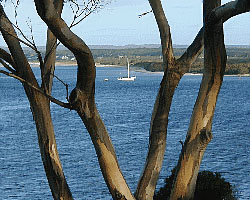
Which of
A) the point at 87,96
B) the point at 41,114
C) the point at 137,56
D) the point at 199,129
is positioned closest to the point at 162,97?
the point at 199,129

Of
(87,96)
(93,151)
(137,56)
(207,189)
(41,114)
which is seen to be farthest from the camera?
(137,56)

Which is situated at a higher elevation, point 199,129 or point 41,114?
point 41,114

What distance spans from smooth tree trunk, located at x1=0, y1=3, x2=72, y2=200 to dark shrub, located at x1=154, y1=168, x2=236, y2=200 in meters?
2.21

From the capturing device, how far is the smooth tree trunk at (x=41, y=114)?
4.41 meters

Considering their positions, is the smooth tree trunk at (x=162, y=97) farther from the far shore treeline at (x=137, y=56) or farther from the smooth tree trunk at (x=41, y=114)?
the far shore treeline at (x=137, y=56)

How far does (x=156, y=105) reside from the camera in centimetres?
479

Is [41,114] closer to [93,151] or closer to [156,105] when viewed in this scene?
[156,105]

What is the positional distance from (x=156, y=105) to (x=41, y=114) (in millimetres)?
898

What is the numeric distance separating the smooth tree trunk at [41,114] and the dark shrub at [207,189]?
2205 mm

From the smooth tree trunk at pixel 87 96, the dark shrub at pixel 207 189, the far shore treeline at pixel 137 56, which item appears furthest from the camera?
the far shore treeline at pixel 137 56

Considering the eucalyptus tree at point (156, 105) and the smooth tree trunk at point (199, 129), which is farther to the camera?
the smooth tree trunk at point (199, 129)

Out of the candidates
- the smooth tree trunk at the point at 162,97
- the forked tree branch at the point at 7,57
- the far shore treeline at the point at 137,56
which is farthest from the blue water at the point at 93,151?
the far shore treeline at the point at 137,56

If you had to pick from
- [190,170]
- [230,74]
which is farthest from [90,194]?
[230,74]

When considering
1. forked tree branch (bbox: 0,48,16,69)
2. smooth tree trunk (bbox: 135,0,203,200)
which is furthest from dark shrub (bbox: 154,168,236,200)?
forked tree branch (bbox: 0,48,16,69)
